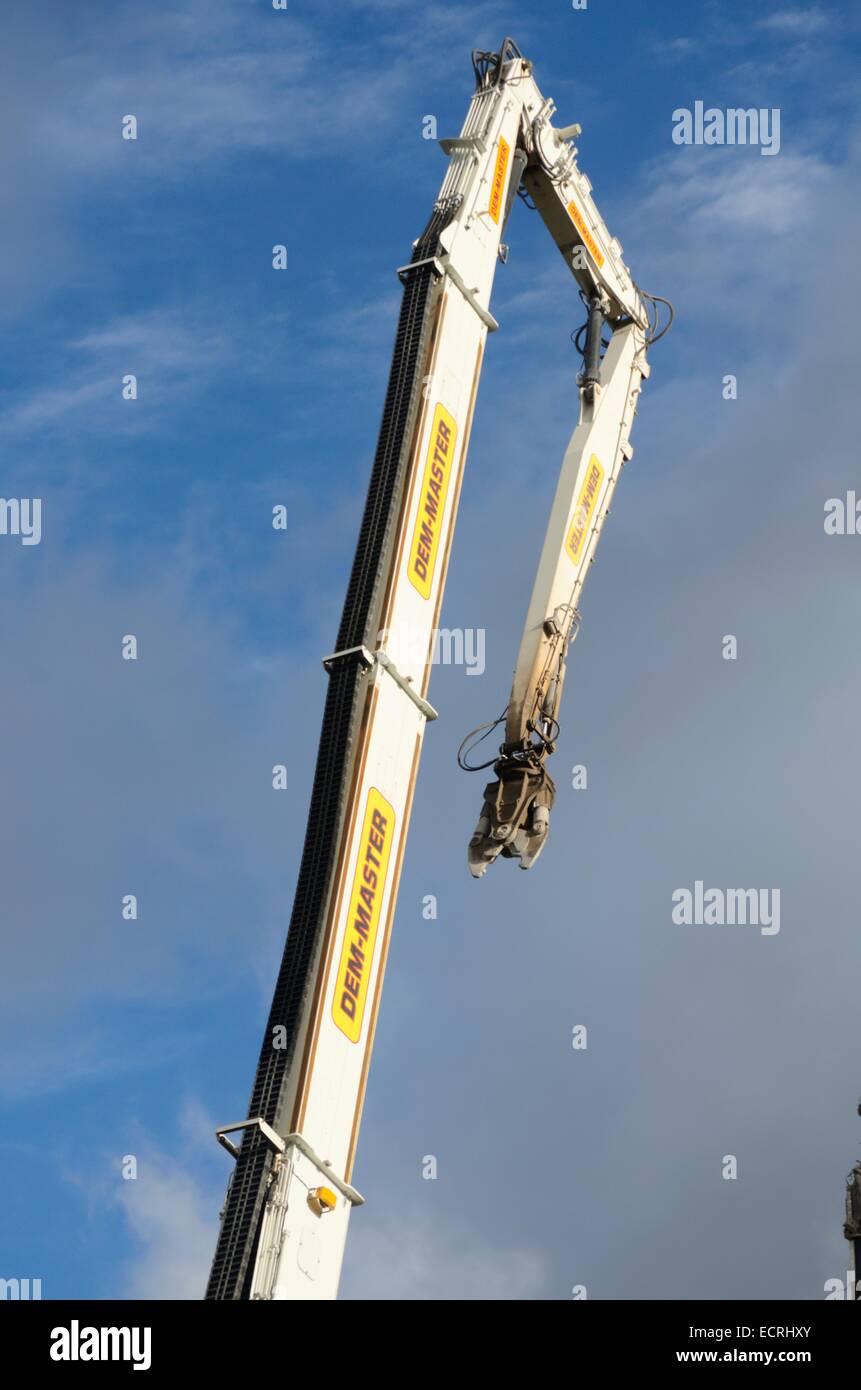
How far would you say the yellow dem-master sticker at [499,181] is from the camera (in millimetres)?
31188

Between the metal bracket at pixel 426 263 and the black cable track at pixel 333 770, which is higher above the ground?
the metal bracket at pixel 426 263

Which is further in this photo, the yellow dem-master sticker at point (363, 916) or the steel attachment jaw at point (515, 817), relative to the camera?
the steel attachment jaw at point (515, 817)

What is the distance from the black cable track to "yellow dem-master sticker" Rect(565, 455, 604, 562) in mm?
4792

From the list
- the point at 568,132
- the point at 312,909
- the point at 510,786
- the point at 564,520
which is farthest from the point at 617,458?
the point at 312,909

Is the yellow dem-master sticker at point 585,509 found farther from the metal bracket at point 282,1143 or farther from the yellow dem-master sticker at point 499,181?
the metal bracket at point 282,1143

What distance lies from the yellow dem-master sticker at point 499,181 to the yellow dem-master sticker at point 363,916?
9901mm

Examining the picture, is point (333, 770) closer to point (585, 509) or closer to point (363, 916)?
point (363, 916)

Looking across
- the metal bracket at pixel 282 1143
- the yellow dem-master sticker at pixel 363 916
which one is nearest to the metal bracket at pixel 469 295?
the yellow dem-master sticker at pixel 363 916

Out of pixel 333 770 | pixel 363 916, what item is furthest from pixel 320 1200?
pixel 333 770

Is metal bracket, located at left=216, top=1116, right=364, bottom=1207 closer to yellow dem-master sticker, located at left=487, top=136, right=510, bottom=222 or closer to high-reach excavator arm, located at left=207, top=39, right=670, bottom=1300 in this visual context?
high-reach excavator arm, located at left=207, top=39, right=670, bottom=1300

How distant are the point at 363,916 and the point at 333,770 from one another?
1.77 meters
